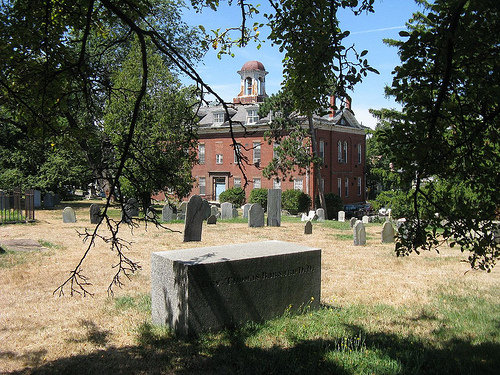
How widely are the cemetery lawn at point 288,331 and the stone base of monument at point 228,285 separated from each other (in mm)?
202

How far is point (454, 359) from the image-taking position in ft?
16.9

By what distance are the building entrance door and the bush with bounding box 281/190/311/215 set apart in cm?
841

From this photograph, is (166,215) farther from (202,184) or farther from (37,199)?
(202,184)

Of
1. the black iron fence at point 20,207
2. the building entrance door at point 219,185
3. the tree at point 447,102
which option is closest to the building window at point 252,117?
the building entrance door at point 219,185

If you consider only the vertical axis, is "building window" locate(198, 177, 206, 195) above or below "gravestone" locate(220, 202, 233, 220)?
above

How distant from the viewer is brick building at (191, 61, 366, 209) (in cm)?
4144

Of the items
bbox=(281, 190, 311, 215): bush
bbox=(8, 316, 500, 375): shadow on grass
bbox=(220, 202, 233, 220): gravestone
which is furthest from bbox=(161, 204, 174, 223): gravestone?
bbox=(8, 316, 500, 375): shadow on grass

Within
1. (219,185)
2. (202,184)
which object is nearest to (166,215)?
(219,185)

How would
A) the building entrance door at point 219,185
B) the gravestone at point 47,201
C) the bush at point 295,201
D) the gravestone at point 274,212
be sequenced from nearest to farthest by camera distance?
1. the gravestone at point 274,212
2. the gravestone at point 47,201
3. the bush at point 295,201
4. the building entrance door at point 219,185

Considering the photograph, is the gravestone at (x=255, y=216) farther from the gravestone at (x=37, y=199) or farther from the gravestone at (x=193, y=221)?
the gravestone at (x=37, y=199)

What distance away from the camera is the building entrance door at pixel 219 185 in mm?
45750

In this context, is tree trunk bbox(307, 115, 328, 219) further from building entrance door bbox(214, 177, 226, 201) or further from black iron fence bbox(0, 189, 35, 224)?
black iron fence bbox(0, 189, 35, 224)

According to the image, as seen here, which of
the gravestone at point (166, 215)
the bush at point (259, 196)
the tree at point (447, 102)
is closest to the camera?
the tree at point (447, 102)

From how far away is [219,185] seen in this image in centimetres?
4612
